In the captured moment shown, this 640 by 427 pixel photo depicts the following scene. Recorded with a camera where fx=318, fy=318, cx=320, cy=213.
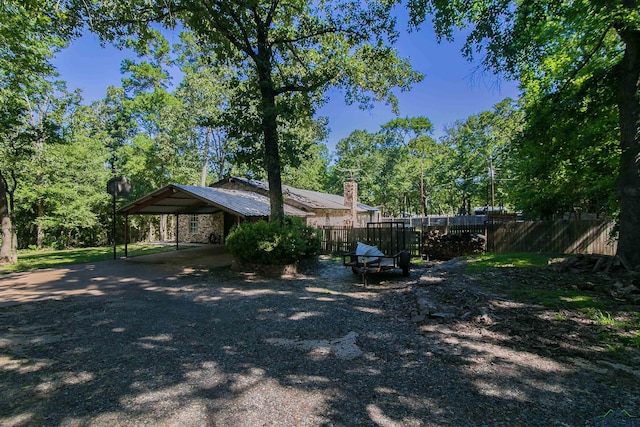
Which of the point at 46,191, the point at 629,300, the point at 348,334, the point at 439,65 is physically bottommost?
the point at 348,334

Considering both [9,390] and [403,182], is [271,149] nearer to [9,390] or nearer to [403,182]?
[9,390]

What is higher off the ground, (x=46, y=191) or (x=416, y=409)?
(x=46, y=191)

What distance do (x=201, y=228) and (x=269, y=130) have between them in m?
14.5

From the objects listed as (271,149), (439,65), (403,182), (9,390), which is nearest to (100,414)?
(9,390)

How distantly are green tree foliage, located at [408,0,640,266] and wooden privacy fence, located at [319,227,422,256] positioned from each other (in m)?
6.07

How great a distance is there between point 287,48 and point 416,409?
1286 centimetres

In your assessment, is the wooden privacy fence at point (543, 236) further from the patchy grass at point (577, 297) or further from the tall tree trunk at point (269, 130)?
the tall tree trunk at point (269, 130)

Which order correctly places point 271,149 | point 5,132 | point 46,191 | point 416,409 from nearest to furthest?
point 416,409
point 271,149
point 5,132
point 46,191

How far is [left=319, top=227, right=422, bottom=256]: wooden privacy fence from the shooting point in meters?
13.3

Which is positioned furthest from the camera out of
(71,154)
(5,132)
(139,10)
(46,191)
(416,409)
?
(71,154)

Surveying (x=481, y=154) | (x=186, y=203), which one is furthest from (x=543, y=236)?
(x=481, y=154)

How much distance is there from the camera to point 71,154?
21688 mm

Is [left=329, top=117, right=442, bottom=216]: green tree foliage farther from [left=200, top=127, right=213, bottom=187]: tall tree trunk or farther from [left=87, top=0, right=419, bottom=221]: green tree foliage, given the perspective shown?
[left=87, top=0, right=419, bottom=221]: green tree foliage

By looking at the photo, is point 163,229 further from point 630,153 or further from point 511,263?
point 630,153
